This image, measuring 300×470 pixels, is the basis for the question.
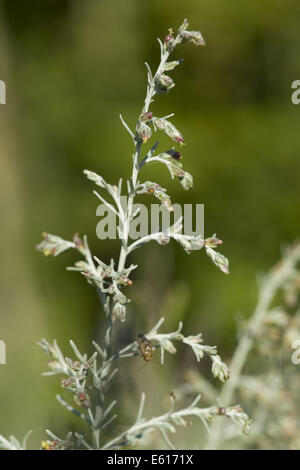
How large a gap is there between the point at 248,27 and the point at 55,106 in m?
2.07

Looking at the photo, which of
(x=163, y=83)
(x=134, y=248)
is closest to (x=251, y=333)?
(x=134, y=248)

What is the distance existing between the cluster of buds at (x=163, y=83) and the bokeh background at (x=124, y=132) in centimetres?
445

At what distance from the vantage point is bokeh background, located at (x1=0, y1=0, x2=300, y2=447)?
5.55 meters

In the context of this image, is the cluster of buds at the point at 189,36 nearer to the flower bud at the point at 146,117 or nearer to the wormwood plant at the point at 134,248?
the wormwood plant at the point at 134,248

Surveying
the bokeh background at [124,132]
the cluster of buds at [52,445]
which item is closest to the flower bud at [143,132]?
the cluster of buds at [52,445]

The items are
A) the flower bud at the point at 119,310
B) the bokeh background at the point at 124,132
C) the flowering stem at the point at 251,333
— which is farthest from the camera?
the bokeh background at the point at 124,132

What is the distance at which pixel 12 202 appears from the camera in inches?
236

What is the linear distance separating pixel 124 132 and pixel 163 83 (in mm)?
4727

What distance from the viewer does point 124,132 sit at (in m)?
5.47

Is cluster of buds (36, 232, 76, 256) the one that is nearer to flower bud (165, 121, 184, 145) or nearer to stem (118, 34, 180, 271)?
stem (118, 34, 180, 271)

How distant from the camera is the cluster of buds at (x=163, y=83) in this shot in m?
0.81

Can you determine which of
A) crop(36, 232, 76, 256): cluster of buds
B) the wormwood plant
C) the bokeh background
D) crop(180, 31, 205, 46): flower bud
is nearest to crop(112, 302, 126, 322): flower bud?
the wormwood plant

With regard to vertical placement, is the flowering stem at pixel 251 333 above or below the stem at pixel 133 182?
below

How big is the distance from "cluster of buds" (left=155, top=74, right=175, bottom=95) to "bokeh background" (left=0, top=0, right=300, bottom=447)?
445 cm
